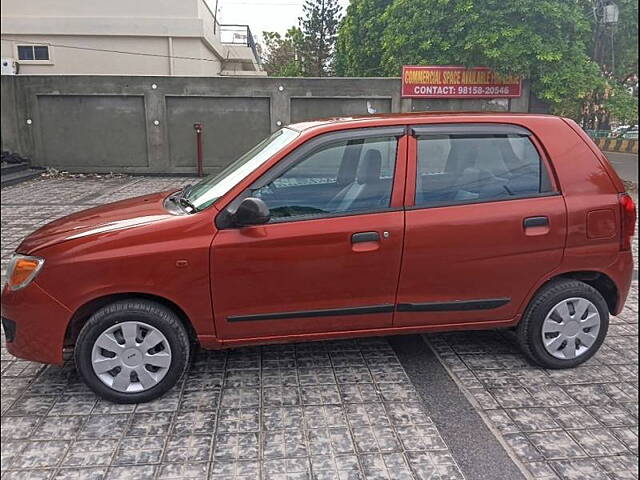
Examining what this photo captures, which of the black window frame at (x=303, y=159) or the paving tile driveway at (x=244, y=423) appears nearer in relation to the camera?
the paving tile driveway at (x=244, y=423)

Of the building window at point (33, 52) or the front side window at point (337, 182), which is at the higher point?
the building window at point (33, 52)

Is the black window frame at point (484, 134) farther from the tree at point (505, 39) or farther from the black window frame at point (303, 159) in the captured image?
the tree at point (505, 39)

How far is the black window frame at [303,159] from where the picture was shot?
3.37 meters

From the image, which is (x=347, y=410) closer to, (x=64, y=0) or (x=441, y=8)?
(x=441, y=8)

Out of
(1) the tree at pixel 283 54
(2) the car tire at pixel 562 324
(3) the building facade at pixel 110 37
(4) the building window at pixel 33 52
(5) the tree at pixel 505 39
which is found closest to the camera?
(2) the car tire at pixel 562 324

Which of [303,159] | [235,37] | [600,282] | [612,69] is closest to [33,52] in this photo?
[235,37]

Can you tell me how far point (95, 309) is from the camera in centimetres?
336

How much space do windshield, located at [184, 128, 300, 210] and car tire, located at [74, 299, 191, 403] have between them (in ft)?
2.49

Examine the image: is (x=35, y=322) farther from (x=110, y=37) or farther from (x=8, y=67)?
(x=110, y=37)

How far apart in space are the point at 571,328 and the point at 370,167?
1803mm

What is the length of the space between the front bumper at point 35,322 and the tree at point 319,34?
6.07 m

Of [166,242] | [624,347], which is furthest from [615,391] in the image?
[166,242]

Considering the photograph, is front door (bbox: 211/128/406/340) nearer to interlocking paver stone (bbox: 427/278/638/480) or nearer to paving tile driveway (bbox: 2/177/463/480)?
paving tile driveway (bbox: 2/177/463/480)

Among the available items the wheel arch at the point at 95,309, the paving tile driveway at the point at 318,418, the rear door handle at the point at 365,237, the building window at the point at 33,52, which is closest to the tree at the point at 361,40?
the rear door handle at the point at 365,237
